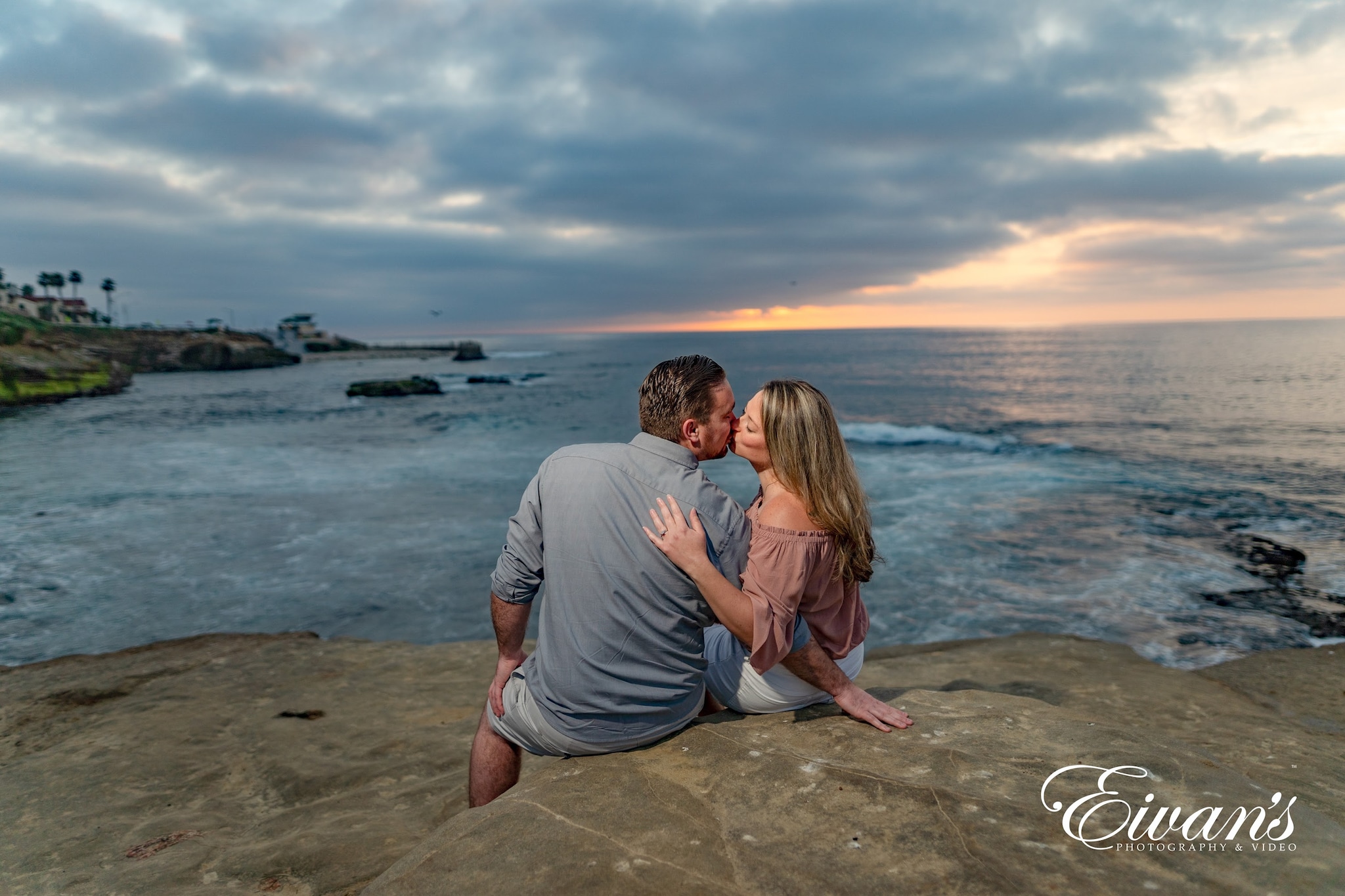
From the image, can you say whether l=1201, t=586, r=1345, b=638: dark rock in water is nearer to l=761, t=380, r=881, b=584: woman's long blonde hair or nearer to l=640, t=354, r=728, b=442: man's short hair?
l=761, t=380, r=881, b=584: woman's long blonde hair

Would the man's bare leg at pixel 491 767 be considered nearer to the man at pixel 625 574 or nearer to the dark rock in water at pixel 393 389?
the man at pixel 625 574

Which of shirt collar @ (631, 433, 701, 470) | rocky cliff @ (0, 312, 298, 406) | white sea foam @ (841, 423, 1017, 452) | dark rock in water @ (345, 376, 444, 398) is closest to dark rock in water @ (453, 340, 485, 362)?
rocky cliff @ (0, 312, 298, 406)

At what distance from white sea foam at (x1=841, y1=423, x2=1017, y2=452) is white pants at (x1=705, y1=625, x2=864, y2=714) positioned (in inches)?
1014

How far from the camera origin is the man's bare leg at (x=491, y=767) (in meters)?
3.45

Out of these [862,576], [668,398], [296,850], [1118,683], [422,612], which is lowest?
[422,612]

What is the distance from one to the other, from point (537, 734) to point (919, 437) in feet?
103

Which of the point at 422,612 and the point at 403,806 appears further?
the point at 422,612

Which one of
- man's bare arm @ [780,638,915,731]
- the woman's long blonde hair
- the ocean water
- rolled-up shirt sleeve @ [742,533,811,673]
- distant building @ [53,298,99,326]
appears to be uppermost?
distant building @ [53,298,99,326]

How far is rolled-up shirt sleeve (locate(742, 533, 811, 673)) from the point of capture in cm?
309

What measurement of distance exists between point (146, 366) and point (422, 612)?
107314 mm

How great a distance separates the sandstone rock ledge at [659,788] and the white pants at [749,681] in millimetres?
107

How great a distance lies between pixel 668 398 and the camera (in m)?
3.12

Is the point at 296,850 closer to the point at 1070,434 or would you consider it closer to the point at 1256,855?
the point at 1256,855

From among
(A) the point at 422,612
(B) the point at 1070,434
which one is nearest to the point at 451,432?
(A) the point at 422,612
